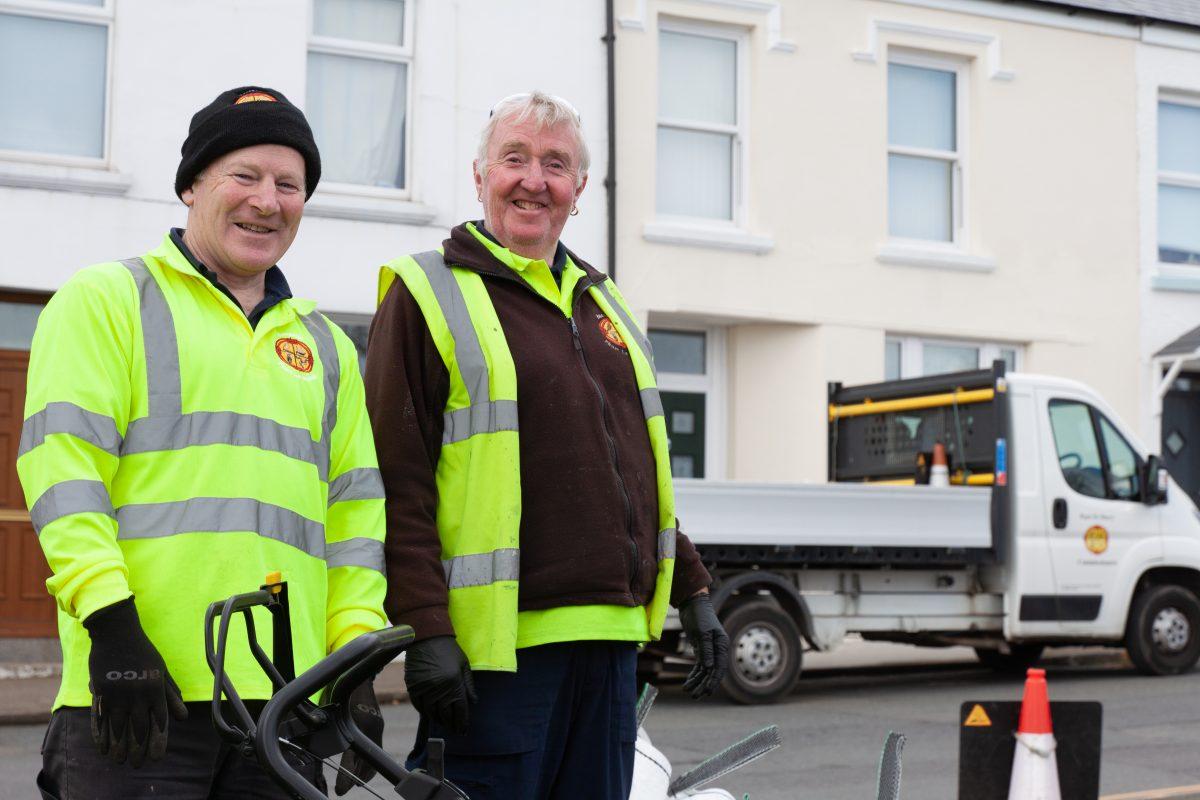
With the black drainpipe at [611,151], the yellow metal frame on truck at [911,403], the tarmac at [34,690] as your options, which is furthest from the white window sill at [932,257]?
the tarmac at [34,690]

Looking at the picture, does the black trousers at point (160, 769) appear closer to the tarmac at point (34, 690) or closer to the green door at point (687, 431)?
the tarmac at point (34, 690)

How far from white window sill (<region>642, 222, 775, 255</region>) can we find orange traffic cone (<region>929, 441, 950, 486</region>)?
10.6 feet

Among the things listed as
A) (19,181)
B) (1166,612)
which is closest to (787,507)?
(1166,612)

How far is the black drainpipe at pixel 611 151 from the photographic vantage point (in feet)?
44.5

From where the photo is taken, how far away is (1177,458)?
16859mm

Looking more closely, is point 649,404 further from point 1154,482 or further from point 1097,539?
point 1154,482

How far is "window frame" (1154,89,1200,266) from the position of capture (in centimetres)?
1631

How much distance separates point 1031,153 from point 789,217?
2.77 meters

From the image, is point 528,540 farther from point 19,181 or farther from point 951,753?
point 19,181

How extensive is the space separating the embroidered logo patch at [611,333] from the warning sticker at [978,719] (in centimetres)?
313

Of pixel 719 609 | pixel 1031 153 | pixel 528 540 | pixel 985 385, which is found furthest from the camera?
pixel 1031 153

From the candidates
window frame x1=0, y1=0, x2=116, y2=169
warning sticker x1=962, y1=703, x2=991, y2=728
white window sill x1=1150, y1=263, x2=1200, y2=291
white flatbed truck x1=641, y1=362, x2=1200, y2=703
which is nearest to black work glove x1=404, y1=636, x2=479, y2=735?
warning sticker x1=962, y1=703, x2=991, y2=728

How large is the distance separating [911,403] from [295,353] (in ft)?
31.0

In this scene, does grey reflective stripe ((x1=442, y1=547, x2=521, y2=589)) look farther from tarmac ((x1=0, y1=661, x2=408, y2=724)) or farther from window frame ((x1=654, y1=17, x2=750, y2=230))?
window frame ((x1=654, y1=17, x2=750, y2=230))
